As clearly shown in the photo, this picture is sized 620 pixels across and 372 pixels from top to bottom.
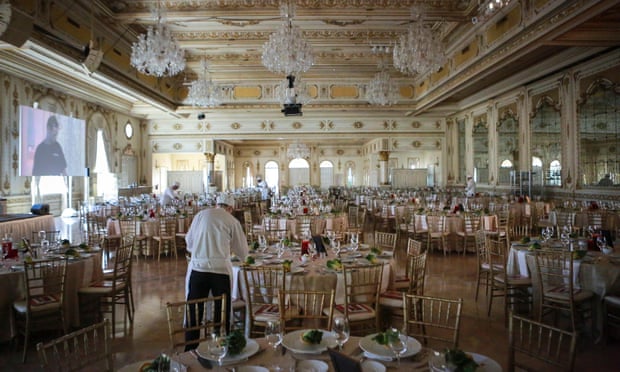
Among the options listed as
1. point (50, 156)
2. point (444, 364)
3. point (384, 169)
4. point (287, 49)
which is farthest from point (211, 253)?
point (384, 169)

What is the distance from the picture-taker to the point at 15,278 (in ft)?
14.3

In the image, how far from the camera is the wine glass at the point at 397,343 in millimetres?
2086

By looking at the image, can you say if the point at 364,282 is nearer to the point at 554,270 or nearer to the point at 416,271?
the point at 416,271

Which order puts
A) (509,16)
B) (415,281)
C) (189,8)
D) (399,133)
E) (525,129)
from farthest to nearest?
(399,133)
(525,129)
(189,8)
(509,16)
(415,281)

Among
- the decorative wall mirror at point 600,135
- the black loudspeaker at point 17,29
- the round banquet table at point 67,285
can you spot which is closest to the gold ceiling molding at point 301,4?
the black loudspeaker at point 17,29

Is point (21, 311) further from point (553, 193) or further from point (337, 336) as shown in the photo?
point (553, 193)

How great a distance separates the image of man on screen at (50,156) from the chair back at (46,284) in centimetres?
999

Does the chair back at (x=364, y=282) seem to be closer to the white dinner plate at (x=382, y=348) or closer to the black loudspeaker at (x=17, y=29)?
the white dinner plate at (x=382, y=348)

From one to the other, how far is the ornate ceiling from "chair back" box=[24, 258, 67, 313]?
456 cm

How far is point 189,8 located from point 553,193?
38.2 feet

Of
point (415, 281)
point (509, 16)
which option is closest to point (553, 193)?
point (509, 16)

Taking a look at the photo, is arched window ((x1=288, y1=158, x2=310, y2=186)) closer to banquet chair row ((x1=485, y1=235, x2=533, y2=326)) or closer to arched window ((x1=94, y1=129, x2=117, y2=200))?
arched window ((x1=94, y1=129, x2=117, y2=200))

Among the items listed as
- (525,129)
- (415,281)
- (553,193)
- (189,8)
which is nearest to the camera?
(415,281)

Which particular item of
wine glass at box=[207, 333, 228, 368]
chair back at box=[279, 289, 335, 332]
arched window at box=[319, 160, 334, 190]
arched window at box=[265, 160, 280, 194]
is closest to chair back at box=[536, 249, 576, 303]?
chair back at box=[279, 289, 335, 332]
